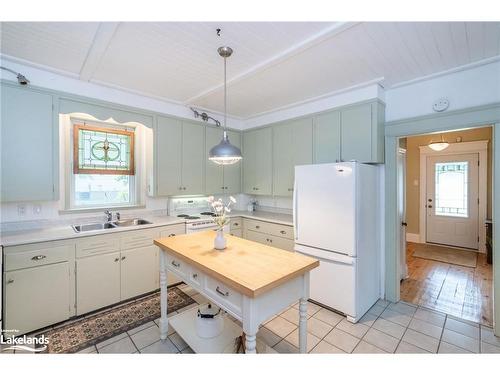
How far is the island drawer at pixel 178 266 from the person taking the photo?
1.83m

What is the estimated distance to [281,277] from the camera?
1379 mm

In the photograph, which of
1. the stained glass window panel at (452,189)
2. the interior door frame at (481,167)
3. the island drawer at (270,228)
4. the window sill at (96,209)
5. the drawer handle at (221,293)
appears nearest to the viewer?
the drawer handle at (221,293)

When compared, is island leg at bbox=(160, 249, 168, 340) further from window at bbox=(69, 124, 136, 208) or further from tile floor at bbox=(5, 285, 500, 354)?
window at bbox=(69, 124, 136, 208)

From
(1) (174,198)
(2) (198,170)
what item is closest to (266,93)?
(2) (198,170)

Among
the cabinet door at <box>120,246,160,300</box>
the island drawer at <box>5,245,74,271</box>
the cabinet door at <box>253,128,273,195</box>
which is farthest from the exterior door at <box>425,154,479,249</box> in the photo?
the island drawer at <box>5,245,74,271</box>

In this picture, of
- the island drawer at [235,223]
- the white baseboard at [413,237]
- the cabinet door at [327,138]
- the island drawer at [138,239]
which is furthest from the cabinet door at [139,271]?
the white baseboard at [413,237]

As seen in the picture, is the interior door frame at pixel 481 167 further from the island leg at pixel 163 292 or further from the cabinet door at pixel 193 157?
the island leg at pixel 163 292

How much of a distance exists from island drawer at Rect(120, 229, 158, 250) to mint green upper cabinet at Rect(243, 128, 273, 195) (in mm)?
1773

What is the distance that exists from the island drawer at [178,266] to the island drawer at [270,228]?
167 centimetres

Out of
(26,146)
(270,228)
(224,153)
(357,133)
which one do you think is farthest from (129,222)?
(357,133)

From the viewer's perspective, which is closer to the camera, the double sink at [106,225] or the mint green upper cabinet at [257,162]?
the double sink at [106,225]

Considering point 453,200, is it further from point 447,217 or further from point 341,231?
point 341,231
